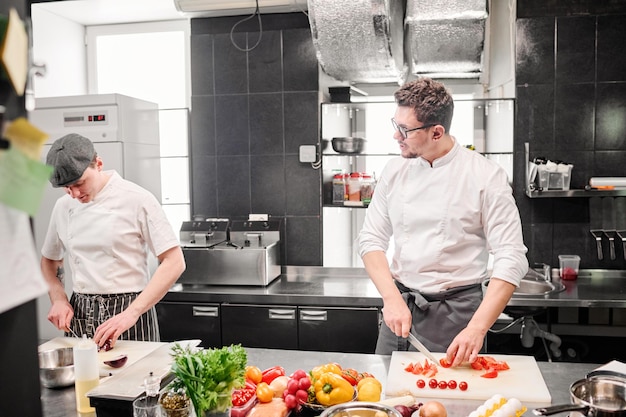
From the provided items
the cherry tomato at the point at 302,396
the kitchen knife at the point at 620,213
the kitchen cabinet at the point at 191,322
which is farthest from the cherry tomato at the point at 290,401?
the kitchen knife at the point at 620,213

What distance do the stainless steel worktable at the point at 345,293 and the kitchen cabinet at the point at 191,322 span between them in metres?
0.05

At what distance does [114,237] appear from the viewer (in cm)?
250

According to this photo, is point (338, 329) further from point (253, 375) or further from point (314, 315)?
point (253, 375)

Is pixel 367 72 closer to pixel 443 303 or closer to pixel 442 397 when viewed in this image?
pixel 443 303

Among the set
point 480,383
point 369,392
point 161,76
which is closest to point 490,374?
point 480,383

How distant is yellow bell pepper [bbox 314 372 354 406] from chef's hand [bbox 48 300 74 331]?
130 centimetres

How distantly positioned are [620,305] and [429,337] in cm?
155

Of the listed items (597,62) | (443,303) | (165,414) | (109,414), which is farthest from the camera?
(597,62)

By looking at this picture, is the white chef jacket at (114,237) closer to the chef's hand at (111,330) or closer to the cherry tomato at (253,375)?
the chef's hand at (111,330)

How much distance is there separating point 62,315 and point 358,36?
226cm

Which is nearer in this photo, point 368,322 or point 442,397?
point 442,397

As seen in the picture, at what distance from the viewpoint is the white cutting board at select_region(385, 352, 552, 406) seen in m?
1.78

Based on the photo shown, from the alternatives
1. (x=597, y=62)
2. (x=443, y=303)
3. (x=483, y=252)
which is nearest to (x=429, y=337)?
(x=443, y=303)

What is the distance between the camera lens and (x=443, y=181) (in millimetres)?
2410
